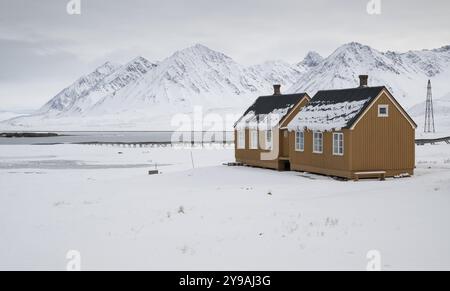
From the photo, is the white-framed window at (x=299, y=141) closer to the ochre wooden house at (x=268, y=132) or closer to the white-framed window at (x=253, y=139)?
the ochre wooden house at (x=268, y=132)

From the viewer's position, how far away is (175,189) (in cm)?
2312

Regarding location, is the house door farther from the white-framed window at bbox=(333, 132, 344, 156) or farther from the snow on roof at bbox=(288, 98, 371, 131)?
the white-framed window at bbox=(333, 132, 344, 156)

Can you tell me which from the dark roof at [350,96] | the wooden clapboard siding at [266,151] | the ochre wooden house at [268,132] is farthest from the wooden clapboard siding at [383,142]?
the wooden clapboard siding at [266,151]

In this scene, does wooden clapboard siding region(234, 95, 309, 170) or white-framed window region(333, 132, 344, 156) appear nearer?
white-framed window region(333, 132, 344, 156)

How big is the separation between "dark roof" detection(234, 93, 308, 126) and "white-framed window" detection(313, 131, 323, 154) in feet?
13.0

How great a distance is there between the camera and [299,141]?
2983 centimetres

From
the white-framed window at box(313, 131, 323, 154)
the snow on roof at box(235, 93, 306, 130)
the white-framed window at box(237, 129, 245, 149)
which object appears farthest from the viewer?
the white-framed window at box(237, 129, 245, 149)

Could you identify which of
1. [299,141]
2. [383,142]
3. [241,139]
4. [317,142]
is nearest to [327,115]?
[317,142]

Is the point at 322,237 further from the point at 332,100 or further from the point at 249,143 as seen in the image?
the point at 249,143

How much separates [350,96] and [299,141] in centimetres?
412

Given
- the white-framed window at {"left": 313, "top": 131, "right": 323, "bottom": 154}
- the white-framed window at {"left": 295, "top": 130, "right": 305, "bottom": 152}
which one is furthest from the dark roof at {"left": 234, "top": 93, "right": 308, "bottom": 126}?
the white-framed window at {"left": 313, "top": 131, "right": 323, "bottom": 154}

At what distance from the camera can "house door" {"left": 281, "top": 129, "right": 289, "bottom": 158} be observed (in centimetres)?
3167

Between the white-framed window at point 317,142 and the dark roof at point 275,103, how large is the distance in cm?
398
